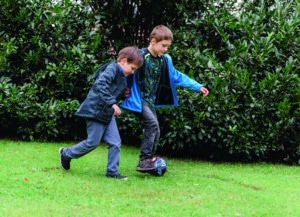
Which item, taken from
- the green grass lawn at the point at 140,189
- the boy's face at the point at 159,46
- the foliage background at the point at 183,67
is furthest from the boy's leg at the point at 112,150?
the foliage background at the point at 183,67

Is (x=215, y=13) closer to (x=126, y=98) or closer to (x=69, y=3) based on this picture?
(x=69, y=3)

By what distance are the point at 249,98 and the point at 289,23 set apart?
3.66ft

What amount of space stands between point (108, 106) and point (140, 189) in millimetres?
926

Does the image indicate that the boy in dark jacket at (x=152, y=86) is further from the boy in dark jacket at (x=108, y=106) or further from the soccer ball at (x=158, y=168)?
the boy in dark jacket at (x=108, y=106)

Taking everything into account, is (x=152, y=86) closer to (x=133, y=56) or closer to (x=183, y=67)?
(x=133, y=56)

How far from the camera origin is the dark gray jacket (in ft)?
20.4

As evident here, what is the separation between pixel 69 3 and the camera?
8680mm

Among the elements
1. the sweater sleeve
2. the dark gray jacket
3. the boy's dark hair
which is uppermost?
the boy's dark hair

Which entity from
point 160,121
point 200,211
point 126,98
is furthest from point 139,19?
point 200,211

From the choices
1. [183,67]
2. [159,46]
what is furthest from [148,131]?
[183,67]

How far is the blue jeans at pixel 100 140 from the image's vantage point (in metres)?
6.38

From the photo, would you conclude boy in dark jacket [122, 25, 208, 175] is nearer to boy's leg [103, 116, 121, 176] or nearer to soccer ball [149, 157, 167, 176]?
soccer ball [149, 157, 167, 176]

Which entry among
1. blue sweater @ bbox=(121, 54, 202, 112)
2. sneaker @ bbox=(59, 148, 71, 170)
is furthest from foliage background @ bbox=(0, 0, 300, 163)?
sneaker @ bbox=(59, 148, 71, 170)

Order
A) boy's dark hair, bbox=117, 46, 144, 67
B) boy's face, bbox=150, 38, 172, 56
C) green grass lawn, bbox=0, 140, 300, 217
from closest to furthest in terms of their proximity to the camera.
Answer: green grass lawn, bbox=0, 140, 300, 217 → boy's dark hair, bbox=117, 46, 144, 67 → boy's face, bbox=150, 38, 172, 56
